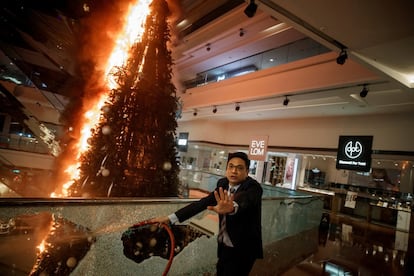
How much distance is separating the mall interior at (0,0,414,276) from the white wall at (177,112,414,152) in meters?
0.04

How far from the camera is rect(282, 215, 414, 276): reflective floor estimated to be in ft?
13.5

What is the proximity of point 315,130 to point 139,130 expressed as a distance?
9.00 m

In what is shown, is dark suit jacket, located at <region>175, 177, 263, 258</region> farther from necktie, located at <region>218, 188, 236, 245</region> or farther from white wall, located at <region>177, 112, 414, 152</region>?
white wall, located at <region>177, 112, 414, 152</region>

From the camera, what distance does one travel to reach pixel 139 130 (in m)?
3.39

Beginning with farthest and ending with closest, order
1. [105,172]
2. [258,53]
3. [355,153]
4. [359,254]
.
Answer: [258,53]
[355,153]
[359,254]
[105,172]

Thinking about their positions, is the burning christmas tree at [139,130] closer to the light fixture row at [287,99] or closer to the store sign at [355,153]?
the light fixture row at [287,99]

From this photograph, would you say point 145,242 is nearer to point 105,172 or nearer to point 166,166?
point 105,172

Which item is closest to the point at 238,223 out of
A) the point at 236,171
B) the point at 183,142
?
the point at 236,171

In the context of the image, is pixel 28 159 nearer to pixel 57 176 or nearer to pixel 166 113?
pixel 57 176

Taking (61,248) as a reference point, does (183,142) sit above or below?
above

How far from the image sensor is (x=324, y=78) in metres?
6.72

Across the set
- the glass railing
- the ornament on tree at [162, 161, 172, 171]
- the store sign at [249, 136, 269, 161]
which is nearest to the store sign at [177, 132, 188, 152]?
the store sign at [249, 136, 269, 161]

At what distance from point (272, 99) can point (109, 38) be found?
603cm

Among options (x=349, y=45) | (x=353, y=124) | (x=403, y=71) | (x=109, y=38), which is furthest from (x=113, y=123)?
(x=353, y=124)
